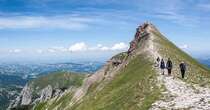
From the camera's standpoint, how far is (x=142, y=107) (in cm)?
4269

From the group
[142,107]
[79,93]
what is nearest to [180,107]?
[142,107]

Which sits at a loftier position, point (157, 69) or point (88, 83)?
point (157, 69)

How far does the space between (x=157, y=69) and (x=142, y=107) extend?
93.4ft

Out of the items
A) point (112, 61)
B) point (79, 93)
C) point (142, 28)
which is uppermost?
point (142, 28)

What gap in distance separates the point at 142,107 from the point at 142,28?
11900cm

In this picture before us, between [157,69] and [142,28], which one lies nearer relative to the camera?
[157,69]

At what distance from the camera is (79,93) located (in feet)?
453

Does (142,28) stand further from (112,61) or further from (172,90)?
(172,90)

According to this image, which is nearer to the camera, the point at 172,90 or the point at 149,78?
the point at 172,90

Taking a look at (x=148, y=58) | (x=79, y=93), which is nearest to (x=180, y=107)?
(x=148, y=58)

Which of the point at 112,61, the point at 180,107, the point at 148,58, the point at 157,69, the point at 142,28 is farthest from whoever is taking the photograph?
the point at 142,28

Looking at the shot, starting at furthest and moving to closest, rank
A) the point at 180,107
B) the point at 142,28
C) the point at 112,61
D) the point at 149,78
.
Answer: the point at 142,28 → the point at 112,61 → the point at 149,78 → the point at 180,107

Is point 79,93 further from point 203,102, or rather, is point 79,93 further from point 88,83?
point 203,102

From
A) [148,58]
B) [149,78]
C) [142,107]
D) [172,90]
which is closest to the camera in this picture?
[142,107]
